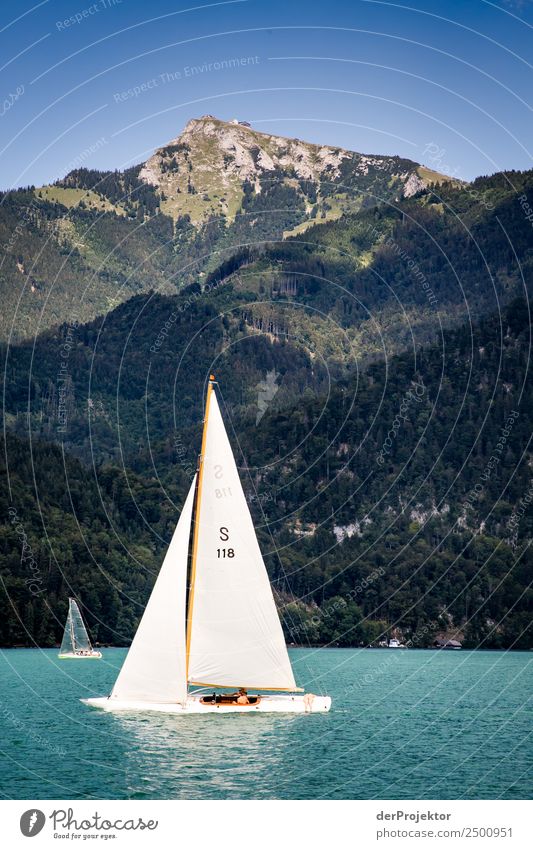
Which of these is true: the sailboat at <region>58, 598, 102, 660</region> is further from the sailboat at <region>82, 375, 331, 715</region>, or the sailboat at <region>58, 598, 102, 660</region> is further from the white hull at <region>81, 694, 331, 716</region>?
the sailboat at <region>82, 375, 331, 715</region>

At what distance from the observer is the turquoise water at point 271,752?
6825 centimetres

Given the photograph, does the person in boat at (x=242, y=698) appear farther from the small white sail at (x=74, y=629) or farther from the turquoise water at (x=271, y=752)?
the small white sail at (x=74, y=629)

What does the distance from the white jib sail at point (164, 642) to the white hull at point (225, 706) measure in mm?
426

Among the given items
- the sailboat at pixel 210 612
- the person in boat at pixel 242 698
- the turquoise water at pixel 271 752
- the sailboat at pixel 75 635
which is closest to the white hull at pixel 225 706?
the sailboat at pixel 210 612

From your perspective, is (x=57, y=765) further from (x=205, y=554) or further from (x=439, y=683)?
(x=439, y=683)

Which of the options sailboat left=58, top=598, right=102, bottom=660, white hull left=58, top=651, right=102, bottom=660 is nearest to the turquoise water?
white hull left=58, top=651, right=102, bottom=660

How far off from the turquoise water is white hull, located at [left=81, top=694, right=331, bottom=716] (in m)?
1.53

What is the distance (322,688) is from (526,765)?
60.0 meters

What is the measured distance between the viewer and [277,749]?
79.7 meters

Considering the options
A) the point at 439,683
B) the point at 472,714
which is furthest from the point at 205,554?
the point at 439,683

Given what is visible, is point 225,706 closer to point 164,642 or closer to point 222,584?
point 164,642

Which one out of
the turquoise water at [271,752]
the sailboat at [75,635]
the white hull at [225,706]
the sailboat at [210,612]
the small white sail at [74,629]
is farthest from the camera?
the small white sail at [74,629]

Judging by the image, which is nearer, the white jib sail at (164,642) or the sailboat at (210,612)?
the white jib sail at (164,642)

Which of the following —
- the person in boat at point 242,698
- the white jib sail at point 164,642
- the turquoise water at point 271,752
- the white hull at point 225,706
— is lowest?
the turquoise water at point 271,752
